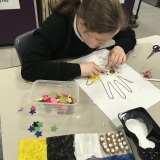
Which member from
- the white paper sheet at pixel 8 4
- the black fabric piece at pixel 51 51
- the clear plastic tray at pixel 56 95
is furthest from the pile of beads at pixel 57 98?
the white paper sheet at pixel 8 4

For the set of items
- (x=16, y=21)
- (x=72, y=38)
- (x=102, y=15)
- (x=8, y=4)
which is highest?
(x=102, y=15)

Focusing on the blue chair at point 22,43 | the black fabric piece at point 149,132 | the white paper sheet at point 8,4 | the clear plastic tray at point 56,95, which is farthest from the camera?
the white paper sheet at point 8,4

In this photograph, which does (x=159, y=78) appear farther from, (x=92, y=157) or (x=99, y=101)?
(x=92, y=157)

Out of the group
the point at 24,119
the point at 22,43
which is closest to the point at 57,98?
the point at 24,119

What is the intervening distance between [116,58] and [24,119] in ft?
1.58

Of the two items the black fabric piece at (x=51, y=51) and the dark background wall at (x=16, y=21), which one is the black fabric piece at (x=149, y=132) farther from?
the dark background wall at (x=16, y=21)

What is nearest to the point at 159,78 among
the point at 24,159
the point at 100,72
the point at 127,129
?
the point at 100,72

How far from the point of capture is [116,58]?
895mm

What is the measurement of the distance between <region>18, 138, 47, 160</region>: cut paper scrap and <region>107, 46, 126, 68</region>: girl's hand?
0.46 metres

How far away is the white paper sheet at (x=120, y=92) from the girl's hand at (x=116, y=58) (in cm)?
4

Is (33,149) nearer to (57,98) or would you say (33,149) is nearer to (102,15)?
(57,98)

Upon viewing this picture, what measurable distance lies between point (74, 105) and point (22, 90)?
8.6 inches

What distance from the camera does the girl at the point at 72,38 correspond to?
0.71m

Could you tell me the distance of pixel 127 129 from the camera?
58cm
